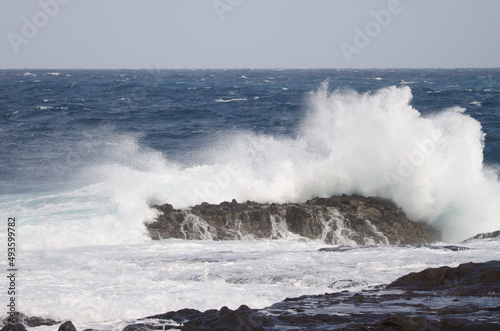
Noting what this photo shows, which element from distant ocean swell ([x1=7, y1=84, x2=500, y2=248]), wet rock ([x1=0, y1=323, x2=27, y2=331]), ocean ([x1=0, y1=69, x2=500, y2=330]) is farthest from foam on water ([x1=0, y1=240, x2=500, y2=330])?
distant ocean swell ([x1=7, y1=84, x2=500, y2=248])

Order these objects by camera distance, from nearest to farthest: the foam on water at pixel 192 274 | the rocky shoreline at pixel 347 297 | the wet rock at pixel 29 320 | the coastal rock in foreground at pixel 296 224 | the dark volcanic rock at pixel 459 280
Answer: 1. the rocky shoreline at pixel 347 297
2. the wet rock at pixel 29 320
3. the dark volcanic rock at pixel 459 280
4. the foam on water at pixel 192 274
5. the coastal rock in foreground at pixel 296 224

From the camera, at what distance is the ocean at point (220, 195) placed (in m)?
9.03

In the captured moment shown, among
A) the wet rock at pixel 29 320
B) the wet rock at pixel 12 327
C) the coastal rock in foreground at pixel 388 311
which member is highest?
the coastal rock in foreground at pixel 388 311

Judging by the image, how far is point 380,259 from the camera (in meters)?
10.5

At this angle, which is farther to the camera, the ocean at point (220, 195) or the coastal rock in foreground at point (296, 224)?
the coastal rock in foreground at point (296, 224)

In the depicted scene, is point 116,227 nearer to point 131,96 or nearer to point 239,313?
point 239,313

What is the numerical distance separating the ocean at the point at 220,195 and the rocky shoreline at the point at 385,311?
1.85 feet

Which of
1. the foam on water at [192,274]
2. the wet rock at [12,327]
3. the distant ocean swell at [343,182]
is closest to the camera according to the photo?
the wet rock at [12,327]

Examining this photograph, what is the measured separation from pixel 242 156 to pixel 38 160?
8.38m

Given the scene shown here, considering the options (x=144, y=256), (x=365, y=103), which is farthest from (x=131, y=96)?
(x=144, y=256)

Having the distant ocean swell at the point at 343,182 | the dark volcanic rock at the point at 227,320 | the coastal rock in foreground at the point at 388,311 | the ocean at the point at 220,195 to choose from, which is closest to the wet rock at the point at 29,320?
the ocean at the point at 220,195

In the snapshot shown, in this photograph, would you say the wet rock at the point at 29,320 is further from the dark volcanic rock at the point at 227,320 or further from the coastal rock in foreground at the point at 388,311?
the dark volcanic rock at the point at 227,320

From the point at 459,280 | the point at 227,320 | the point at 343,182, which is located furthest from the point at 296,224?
the point at 227,320

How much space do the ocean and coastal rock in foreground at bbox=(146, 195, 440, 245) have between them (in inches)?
15.1
